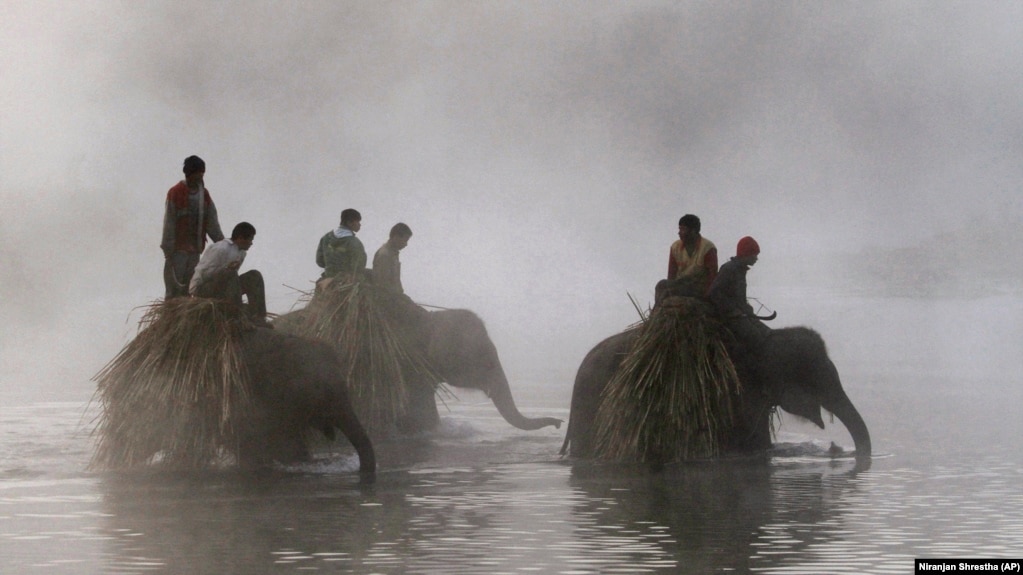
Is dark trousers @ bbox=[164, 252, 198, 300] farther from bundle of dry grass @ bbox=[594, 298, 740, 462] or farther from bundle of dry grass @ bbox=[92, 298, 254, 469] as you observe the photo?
bundle of dry grass @ bbox=[594, 298, 740, 462]

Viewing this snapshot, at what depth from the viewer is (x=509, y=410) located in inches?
683

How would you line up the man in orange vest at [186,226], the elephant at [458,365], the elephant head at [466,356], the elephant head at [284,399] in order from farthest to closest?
the elephant head at [466,356], the elephant at [458,365], the man in orange vest at [186,226], the elephant head at [284,399]

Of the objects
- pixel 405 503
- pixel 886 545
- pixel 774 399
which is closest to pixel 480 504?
pixel 405 503

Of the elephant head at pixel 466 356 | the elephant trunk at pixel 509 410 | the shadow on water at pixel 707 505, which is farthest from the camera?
the elephant head at pixel 466 356

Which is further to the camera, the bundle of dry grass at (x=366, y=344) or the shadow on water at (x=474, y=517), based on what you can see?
the bundle of dry grass at (x=366, y=344)

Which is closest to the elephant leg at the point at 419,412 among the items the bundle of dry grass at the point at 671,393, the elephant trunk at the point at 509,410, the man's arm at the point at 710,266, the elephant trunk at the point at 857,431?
the elephant trunk at the point at 509,410

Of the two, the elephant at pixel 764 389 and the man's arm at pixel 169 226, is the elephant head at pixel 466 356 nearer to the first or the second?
the elephant at pixel 764 389

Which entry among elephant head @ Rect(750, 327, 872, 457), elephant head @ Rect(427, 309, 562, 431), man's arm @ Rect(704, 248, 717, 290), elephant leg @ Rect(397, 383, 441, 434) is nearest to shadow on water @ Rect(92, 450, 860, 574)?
elephant head @ Rect(750, 327, 872, 457)

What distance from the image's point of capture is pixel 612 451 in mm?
14211

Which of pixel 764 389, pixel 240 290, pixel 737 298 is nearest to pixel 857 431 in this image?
pixel 764 389

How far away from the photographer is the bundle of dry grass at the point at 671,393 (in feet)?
46.0

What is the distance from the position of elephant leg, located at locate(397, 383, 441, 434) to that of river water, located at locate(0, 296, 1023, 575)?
17cm

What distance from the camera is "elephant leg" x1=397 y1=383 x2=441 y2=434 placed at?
16.9 m

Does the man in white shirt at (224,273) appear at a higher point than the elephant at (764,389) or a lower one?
higher
